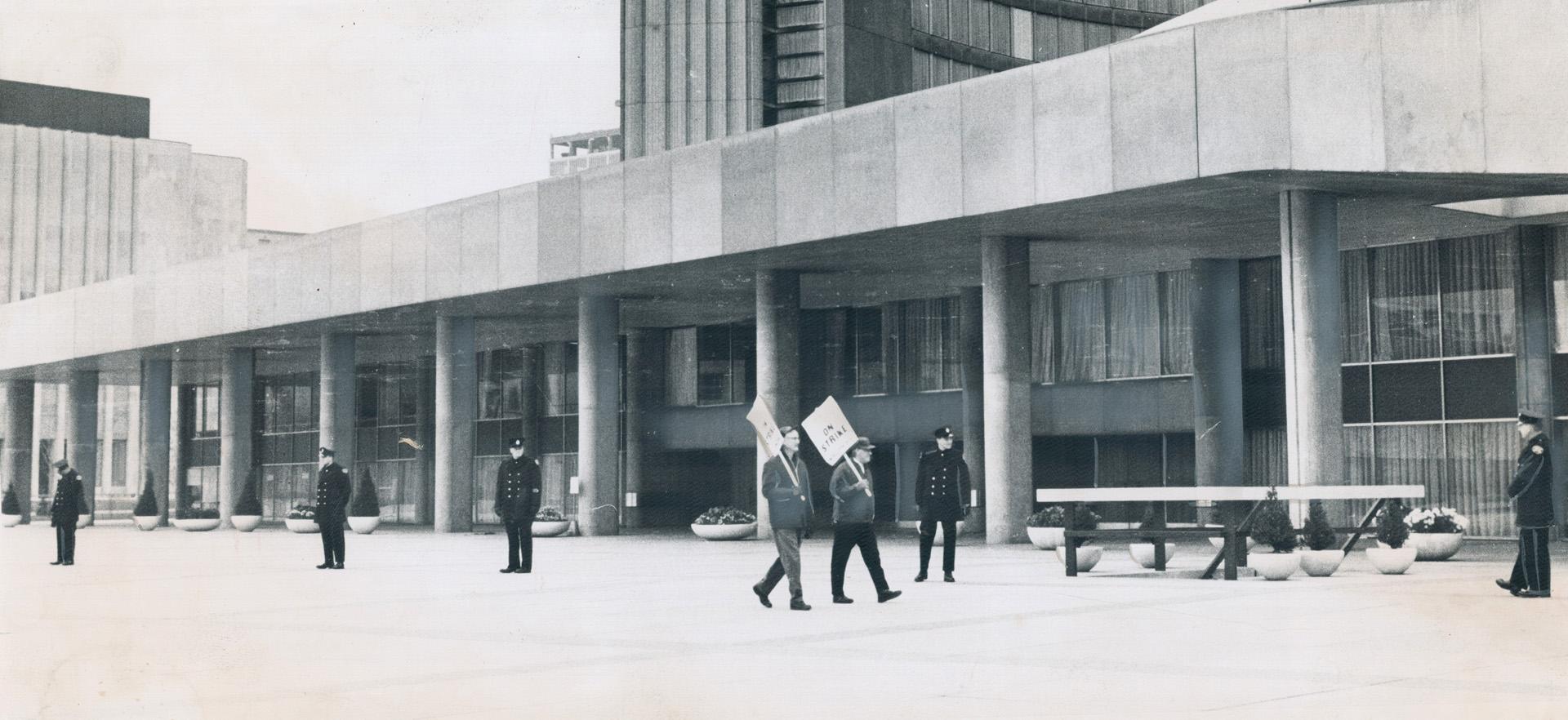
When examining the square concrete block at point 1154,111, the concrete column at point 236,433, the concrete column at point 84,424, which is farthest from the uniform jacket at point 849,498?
the concrete column at point 84,424

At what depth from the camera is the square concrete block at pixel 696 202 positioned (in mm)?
32406

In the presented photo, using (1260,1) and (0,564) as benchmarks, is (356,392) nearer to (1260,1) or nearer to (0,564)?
(0,564)

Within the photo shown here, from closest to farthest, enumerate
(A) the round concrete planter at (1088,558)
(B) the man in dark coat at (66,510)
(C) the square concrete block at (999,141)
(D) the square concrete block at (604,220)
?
(A) the round concrete planter at (1088,558)
(B) the man in dark coat at (66,510)
(C) the square concrete block at (999,141)
(D) the square concrete block at (604,220)

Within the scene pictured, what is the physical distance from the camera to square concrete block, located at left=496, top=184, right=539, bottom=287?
36.7 meters

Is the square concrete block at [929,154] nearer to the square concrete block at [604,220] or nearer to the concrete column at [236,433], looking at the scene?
the square concrete block at [604,220]


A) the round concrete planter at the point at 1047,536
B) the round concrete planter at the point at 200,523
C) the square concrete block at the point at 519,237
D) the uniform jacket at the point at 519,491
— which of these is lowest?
the round concrete planter at the point at 200,523

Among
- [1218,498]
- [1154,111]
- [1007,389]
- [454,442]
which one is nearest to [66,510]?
[454,442]

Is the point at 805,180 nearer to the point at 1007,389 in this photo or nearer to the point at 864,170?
the point at 864,170

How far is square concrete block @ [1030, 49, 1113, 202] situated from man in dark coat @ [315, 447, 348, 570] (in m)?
11.7

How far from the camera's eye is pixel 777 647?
12.5m

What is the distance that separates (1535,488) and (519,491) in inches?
506

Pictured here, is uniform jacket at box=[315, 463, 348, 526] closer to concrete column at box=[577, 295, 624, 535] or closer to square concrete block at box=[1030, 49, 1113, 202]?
square concrete block at box=[1030, 49, 1113, 202]

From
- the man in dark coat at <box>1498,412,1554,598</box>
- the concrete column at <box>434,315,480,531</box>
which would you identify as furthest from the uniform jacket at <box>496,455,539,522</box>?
the concrete column at <box>434,315,480,531</box>

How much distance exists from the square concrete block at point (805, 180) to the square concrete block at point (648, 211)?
320 centimetres
